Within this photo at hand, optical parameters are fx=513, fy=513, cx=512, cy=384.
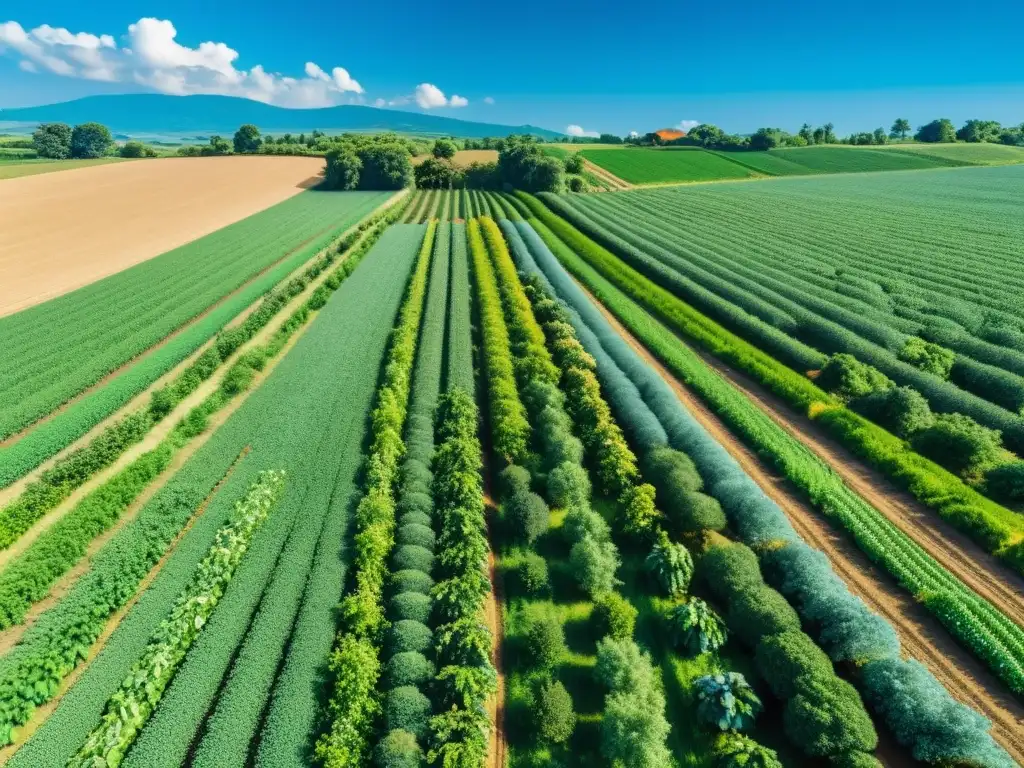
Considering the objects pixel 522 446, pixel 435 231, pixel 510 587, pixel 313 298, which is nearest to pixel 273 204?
pixel 435 231

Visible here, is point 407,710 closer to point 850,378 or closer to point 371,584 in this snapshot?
point 371,584

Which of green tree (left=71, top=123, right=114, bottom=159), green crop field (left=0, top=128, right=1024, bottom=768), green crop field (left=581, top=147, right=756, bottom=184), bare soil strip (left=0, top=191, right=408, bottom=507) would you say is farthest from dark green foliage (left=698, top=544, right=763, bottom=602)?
green tree (left=71, top=123, right=114, bottom=159)

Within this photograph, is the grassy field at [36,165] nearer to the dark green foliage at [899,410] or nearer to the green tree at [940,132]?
the dark green foliage at [899,410]

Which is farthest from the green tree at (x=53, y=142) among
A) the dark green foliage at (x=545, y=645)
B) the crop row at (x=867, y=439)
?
the dark green foliage at (x=545, y=645)

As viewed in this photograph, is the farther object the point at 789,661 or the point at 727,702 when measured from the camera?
the point at 789,661

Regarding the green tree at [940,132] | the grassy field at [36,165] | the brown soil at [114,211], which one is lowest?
the brown soil at [114,211]

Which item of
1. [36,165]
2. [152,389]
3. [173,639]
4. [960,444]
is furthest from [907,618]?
[36,165]
